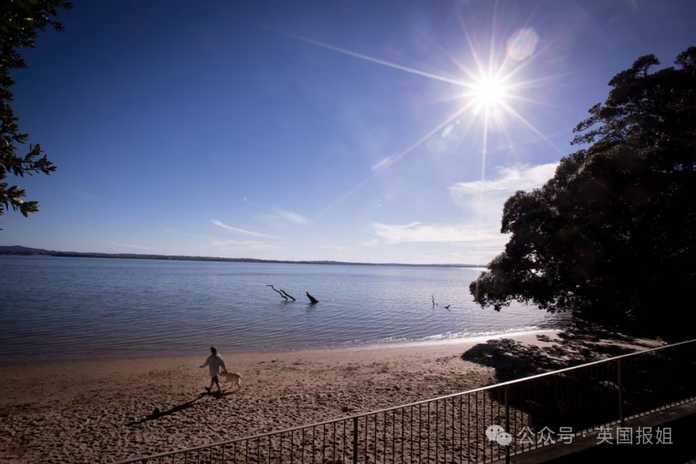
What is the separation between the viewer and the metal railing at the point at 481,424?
628 centimetres

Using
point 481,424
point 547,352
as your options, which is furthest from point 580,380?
point 547,352

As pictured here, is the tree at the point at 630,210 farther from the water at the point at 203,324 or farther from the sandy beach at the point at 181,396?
the water at the point at 203,324

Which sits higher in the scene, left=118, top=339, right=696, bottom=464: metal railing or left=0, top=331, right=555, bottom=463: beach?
left=118, top=339, right=696, bottom=464: metal railing

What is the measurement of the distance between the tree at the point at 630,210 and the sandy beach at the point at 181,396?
23.0ft

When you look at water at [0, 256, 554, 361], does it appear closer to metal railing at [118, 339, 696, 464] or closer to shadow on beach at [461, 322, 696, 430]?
shadow on beach at [461, 322, 696, 430]

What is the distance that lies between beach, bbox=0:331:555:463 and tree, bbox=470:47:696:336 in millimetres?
7309

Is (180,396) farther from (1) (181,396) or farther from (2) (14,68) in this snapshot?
(2) (14,68)

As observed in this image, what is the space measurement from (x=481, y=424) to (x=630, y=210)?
1224 centimetres

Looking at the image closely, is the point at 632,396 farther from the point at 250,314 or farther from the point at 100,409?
the point at 250,314

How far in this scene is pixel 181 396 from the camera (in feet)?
38.2

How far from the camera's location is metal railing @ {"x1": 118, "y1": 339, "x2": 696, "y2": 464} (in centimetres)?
628

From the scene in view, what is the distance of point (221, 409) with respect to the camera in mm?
10406

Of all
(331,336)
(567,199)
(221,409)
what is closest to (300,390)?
(221,409)

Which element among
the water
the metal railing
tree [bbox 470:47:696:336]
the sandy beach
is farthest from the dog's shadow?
tree [bbox 470:47:696:336]
